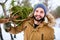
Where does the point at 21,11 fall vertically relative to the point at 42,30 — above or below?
above

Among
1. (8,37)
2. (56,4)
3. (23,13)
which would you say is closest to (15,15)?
(23,13)

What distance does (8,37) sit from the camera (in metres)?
1.19

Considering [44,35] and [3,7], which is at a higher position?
[3,7]

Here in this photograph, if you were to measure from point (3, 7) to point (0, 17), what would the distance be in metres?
0.07

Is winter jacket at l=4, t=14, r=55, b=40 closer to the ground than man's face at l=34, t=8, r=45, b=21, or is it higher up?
closer to the ground

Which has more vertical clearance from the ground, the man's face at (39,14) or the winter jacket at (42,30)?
the man's face at (39,14)

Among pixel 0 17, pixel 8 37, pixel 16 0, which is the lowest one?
pixel 8 37

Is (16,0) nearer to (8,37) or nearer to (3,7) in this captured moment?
(3,7)

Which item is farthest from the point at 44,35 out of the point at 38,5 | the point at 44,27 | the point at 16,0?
the point at 16,0

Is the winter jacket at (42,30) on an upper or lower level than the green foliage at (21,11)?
lower

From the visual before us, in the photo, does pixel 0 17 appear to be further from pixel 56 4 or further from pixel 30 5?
pixel 56 4

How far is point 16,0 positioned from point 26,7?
83 mm

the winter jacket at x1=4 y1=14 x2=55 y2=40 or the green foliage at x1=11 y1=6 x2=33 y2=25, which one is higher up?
the green foliage at x1=11 y1=6 x2=33 y2=25

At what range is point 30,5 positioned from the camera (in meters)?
1.17
